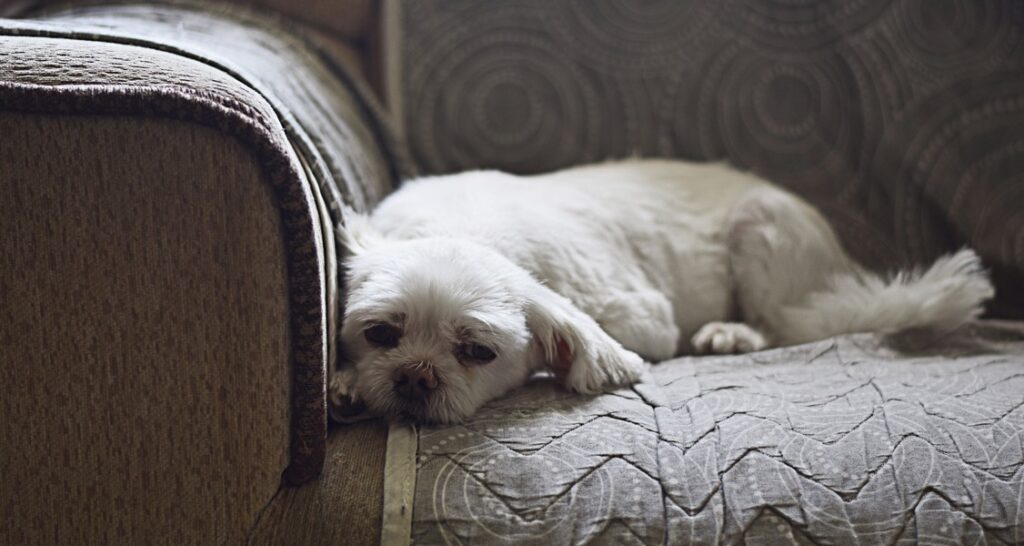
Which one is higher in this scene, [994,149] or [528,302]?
[994,149]

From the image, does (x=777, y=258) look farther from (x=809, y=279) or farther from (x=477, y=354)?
(x=477, y=354)

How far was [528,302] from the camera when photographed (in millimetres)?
1312

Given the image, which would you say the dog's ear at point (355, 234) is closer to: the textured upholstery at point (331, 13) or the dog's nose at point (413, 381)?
the dog's nose at point (413, 381)

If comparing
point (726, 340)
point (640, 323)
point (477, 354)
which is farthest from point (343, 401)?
point (726, 340)

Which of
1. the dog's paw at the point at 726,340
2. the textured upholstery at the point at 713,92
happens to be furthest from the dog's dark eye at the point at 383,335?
the textured upholstery at the point at 713,92

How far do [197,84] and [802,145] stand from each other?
151cm

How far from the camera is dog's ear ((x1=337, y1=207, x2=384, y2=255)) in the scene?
1.33 meters

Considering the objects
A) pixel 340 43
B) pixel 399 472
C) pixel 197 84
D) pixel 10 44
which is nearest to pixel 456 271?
pixel 399 472

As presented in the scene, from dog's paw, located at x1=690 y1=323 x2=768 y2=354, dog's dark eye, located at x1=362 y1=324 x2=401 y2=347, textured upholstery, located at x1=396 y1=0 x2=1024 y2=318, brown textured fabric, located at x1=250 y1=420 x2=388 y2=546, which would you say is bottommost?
dog's paw, located at x1=690 y1=323 x2=768 y2=354

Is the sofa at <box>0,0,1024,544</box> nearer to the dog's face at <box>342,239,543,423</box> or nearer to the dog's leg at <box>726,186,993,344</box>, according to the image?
the dog's face at <box>342,239,543,423</box>

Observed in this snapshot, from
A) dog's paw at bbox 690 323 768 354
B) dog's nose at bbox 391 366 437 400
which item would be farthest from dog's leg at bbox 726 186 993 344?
dog's nose at bbox 391 366 437 400

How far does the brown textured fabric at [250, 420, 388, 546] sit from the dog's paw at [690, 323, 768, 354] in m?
0.84

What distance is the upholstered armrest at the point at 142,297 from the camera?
90 centimetres

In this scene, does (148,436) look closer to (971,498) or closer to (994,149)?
(971,498)
